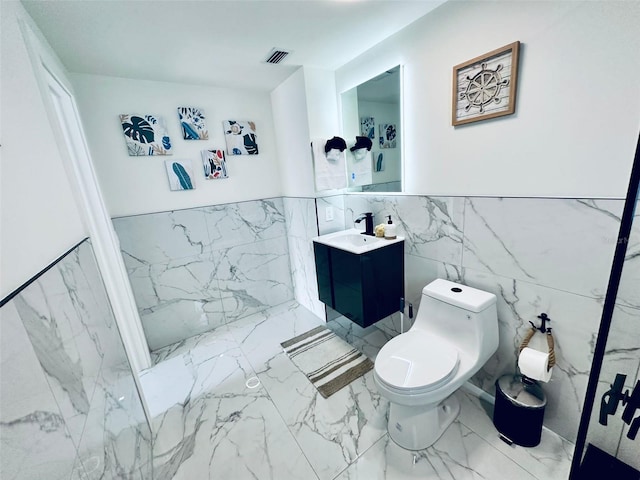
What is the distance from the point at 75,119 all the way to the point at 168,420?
214 centimetres

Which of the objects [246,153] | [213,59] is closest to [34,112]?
[213,59]

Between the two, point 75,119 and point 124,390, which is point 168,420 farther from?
point 75,119

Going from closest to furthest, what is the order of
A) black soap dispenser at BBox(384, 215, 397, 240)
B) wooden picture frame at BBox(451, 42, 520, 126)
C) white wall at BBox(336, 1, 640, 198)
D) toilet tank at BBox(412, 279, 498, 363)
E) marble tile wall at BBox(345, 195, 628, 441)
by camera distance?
white wall at BBox(336, 1, 640, 198), marble tile wall at BBox(345, 195, 628, 441), wooden picture frame at BBox(451, 42, 520, 126), toilet tank at BBox(412, 279, 498, 363), black soap dispenser at BBox(384, 215, 397, 240)

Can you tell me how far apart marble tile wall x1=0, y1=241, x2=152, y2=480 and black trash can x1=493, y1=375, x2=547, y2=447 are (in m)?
1.80

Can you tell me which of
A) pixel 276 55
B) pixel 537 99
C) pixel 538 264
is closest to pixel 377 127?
pixel 276 55

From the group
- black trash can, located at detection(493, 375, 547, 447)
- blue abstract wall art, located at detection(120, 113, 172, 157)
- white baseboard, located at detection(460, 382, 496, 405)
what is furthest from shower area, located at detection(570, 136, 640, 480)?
blue abstract wall art, located at detection(120, 113, 172, 157)

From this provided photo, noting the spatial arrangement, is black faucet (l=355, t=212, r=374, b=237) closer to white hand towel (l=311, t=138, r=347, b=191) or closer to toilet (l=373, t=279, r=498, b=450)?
white hand towel (l=311, t=138, r=347, b=191)

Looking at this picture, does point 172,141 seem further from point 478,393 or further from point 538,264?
point 478,393

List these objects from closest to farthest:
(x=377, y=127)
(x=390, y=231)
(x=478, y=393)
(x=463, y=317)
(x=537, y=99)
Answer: (x=537, y=99) → (x=463, y=317) → (x=478, y=393) → (x=390, y=231) → (x=377, y=127)

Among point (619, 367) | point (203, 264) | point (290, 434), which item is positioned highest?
point (619, 367)

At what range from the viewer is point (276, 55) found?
191cm

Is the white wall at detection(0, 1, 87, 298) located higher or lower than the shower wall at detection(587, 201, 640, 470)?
higher

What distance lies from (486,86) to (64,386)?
6.86 ft

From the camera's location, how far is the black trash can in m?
1.32
